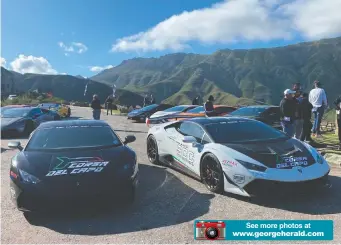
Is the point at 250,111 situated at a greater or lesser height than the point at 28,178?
greater

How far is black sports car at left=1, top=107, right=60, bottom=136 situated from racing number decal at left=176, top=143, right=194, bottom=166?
9091mm

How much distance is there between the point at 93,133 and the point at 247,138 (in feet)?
9.05

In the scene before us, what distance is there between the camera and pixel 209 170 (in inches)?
239

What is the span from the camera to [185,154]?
696 centimetres

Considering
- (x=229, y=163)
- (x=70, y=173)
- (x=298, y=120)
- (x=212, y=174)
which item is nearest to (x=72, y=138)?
(x=70, y=173)

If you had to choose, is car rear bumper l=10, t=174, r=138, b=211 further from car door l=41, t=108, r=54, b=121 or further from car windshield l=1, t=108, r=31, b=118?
car door l=41, t=108, r=54, b=121

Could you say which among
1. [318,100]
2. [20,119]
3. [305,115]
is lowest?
[20,119]

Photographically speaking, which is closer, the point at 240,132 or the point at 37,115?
the point at 240,132

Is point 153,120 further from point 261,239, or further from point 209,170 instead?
point 261,239

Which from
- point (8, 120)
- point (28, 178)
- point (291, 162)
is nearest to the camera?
point (28, 178)

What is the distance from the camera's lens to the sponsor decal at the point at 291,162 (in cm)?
535

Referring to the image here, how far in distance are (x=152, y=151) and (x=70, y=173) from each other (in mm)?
3815

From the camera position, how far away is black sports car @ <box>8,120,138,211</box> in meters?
4.67

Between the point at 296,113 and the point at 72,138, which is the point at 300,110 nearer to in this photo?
the point at 296,113
